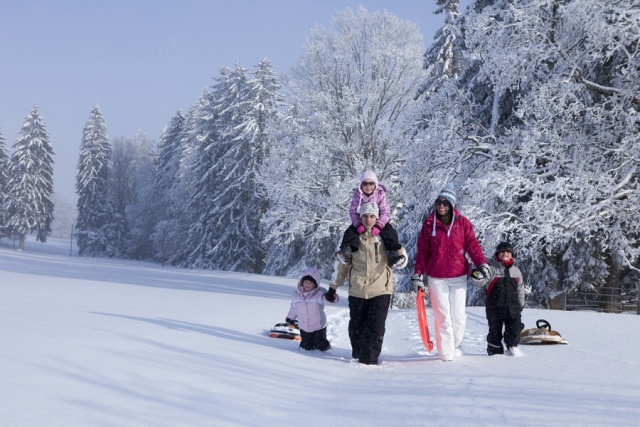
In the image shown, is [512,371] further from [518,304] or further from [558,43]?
[558,43]

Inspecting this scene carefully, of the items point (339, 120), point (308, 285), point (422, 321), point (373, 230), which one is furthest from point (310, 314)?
point (339, 120)

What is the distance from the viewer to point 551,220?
1250cm

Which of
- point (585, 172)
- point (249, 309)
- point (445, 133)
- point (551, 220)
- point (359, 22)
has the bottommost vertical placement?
point (249, 309)

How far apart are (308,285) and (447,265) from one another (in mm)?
1892

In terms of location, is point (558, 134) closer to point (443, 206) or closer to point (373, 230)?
point (443, 206)

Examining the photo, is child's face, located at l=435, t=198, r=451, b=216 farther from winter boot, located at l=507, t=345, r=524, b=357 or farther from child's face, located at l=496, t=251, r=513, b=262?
winter boot, located at l=507, t=345, r=524, b=357

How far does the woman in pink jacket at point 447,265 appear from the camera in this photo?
6711 mm

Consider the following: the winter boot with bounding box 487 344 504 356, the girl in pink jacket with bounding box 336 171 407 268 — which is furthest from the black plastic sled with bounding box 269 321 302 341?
the winter boot with bounding box 487 344 504 356

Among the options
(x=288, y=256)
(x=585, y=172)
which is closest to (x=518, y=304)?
(x=585, y=172)

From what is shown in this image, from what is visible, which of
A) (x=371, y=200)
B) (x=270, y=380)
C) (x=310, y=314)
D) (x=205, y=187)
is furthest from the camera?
(x=205, y=187)

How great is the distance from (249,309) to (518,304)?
7028mm

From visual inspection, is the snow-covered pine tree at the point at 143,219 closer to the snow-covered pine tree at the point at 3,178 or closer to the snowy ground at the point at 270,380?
the snow-covered pine tree at the point at 3,178

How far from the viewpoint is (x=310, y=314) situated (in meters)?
7.57

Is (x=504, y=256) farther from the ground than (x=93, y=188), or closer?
closer
